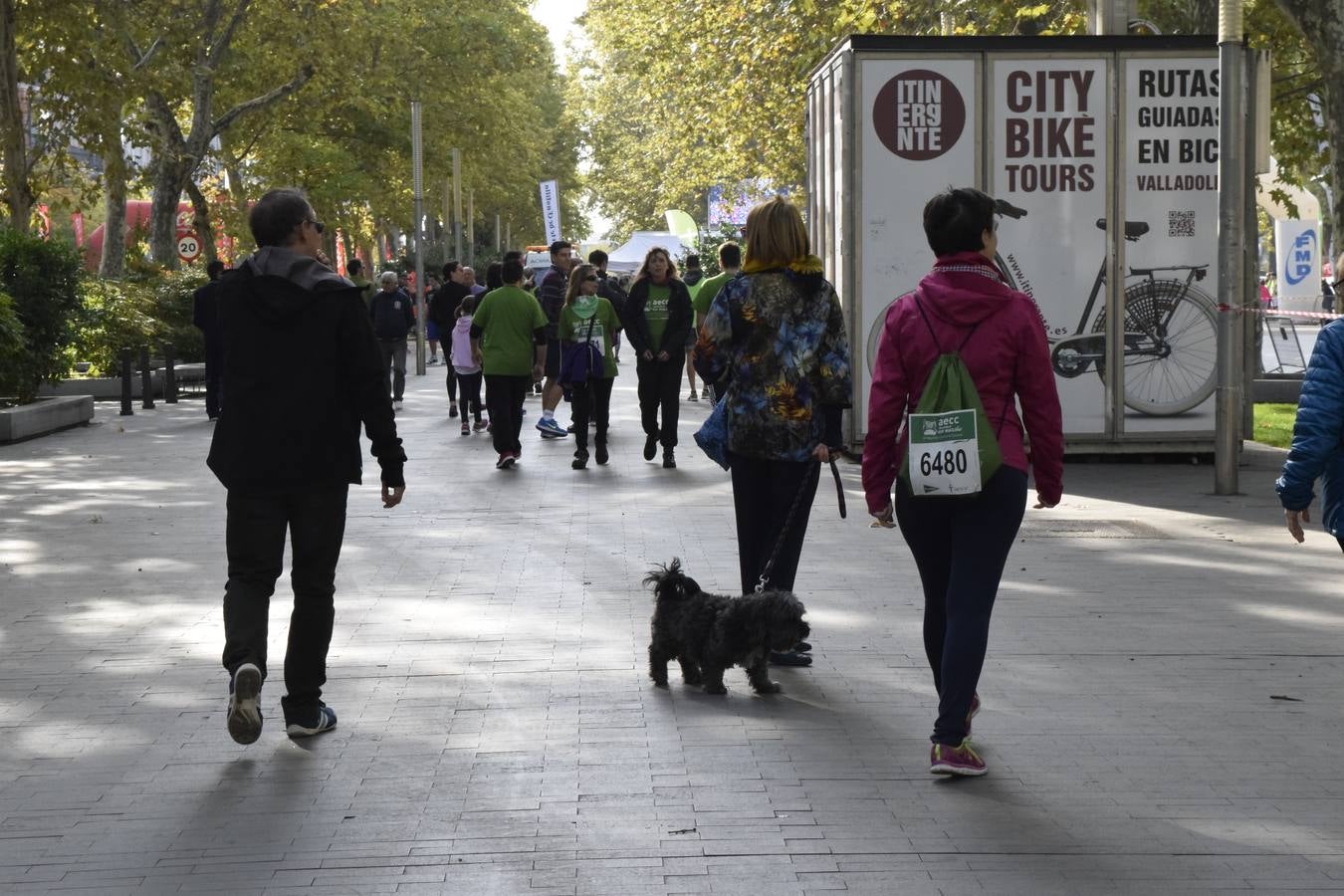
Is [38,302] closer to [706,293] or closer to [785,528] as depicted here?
[706,293]

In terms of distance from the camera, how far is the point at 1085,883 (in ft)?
14.8

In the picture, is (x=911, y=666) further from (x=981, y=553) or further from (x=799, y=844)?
(x=799, y=844)

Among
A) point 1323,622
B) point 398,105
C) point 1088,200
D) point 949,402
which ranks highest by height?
point 398,105

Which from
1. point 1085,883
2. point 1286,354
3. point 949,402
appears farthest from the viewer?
point 1286,354

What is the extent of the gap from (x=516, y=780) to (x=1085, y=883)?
5.86 ft

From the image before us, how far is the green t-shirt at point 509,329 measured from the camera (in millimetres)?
15500

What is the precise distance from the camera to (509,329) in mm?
15547

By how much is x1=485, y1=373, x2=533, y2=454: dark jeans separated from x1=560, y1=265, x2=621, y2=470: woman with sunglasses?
17.9 inches

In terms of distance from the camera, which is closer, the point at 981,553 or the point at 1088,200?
the point at 981,553

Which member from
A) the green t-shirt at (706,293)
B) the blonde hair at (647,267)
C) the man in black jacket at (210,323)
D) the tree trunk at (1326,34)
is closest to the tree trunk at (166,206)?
the man in black jacket at (210,323)

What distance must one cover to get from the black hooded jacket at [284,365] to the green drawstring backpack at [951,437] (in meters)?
1.72

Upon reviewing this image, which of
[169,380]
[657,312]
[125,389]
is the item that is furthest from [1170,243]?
[169,380]

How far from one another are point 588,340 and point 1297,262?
21.5 meters

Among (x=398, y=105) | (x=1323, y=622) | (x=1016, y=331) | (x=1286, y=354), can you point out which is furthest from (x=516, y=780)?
(x=398, y=105)
